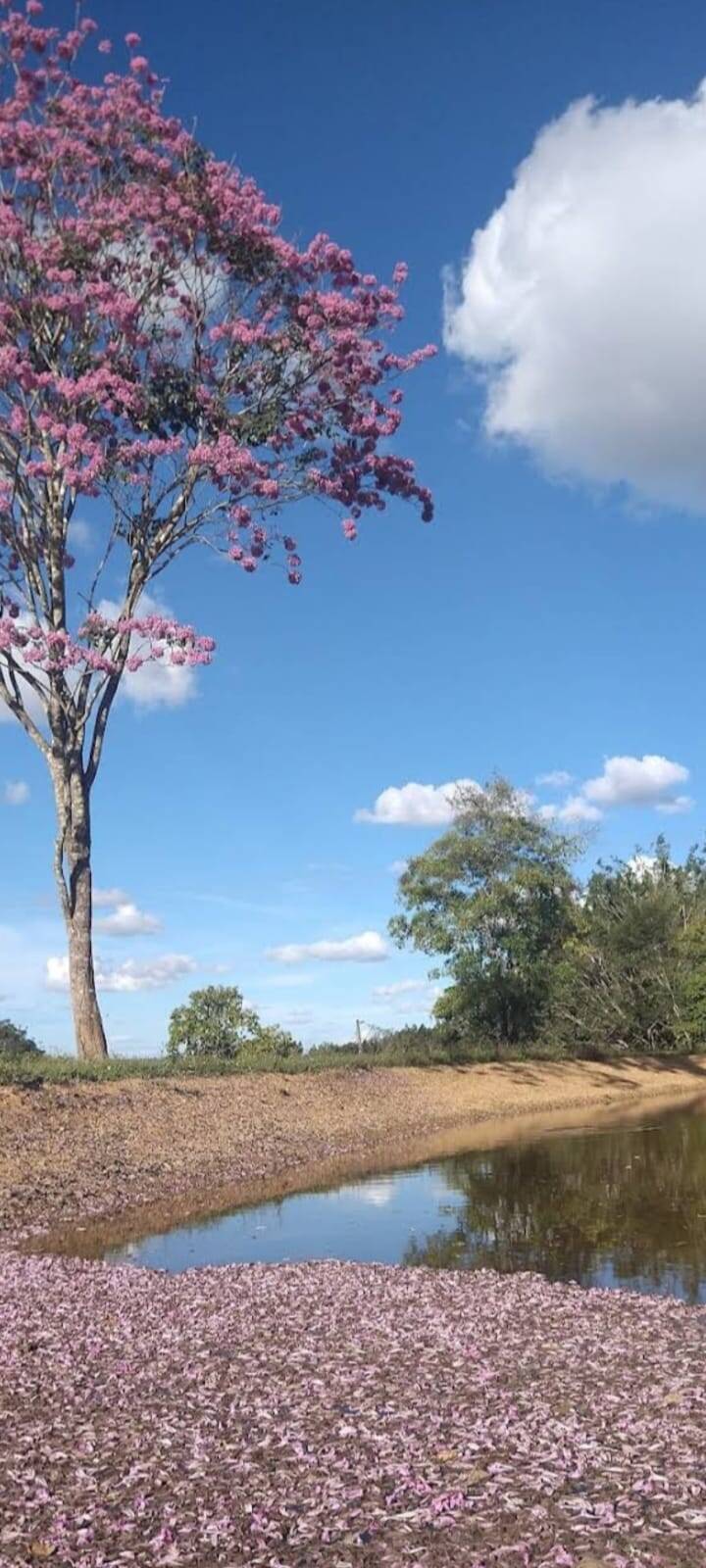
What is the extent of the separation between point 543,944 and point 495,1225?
3482cm

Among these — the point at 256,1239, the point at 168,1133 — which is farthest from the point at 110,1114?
the point at 256,1239

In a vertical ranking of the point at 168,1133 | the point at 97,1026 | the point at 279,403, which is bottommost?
the point at 168,1133

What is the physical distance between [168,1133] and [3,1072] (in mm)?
3877

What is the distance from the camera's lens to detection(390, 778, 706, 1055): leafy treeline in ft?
163

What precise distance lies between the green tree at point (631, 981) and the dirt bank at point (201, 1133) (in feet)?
60.4

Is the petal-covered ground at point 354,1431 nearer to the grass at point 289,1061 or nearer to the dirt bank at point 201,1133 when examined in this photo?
the dirt bank at point 201,1133

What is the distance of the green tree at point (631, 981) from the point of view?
58.8 metres

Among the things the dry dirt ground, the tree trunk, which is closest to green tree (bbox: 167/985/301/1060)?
the tree trunk

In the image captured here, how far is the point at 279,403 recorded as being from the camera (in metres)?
30.3

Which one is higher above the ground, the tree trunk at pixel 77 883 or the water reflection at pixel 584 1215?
the tree trunk at pixel 77 883

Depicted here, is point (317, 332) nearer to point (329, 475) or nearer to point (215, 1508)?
point (329, 475)

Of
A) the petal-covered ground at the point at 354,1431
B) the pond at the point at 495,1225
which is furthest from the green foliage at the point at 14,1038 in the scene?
the petal-covered ground at the point at 354,1431

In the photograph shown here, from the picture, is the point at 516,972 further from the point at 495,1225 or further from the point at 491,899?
the point at 495,1225

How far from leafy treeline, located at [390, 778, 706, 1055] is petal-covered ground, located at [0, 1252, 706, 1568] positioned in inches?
1456
